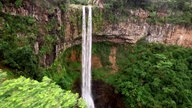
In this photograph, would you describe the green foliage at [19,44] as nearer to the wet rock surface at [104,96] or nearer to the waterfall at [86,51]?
the waterfall at [86,51]

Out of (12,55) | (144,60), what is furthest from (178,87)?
(12,55)

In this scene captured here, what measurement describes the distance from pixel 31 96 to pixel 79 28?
15.7 m

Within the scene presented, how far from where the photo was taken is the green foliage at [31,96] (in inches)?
318

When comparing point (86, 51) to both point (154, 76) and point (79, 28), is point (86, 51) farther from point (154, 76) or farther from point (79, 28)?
point (154, 76)

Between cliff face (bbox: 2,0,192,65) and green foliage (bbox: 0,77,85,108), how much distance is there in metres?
11.9

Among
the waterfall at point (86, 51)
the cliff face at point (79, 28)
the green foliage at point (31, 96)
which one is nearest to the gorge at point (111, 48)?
the cliff face at point (79, 28)

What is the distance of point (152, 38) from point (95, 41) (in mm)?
4917

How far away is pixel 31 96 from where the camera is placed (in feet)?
27.9

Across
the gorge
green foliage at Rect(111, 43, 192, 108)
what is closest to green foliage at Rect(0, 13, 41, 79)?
the gorge

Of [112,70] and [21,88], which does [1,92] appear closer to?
[21,88]

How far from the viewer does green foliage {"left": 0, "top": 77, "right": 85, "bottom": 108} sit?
26.5 ft

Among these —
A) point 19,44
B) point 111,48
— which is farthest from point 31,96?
point 111,48

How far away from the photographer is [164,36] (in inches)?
1041

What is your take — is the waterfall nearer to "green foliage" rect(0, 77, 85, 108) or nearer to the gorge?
the gorge
